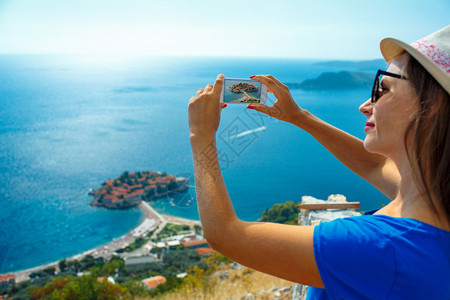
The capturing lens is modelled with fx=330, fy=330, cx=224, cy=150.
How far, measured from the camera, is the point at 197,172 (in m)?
0.62

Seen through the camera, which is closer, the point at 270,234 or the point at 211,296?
the point at 270,234

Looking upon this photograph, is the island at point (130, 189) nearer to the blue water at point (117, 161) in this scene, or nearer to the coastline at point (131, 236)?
the blue water at point (117, 161)

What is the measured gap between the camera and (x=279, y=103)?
3.14ft

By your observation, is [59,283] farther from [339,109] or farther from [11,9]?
[11,9]

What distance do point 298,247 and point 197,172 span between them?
0.22m

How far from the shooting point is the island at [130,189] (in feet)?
71.9

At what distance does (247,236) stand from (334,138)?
1.79 ft

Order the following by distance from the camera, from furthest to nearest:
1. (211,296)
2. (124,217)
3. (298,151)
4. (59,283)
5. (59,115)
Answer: (59,115) < (298,151) < (124,217) < (59,283) < (211,296)

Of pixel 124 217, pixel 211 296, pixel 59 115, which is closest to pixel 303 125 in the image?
pixel 211 296

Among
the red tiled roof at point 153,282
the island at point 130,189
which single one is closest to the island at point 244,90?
the red tiled roof at point 153,282

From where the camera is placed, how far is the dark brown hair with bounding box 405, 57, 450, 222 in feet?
1.71

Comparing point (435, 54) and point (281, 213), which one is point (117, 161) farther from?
point (435, 54)

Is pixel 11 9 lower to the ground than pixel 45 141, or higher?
higher

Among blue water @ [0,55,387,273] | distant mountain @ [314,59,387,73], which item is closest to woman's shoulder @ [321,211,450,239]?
blue water @ [0,55,387,273]
